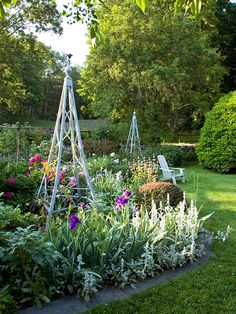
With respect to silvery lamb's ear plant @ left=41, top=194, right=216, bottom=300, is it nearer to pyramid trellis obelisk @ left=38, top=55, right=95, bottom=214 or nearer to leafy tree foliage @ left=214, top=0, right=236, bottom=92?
pyramid trellis obelisk @ left=38, top=55, right=95, bottom=214

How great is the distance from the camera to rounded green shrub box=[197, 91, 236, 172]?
1097 cm

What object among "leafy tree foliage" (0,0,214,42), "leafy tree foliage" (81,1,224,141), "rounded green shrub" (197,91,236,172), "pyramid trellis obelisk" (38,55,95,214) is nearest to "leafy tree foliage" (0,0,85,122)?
"leafy tree foliage" (81,1,224,141)

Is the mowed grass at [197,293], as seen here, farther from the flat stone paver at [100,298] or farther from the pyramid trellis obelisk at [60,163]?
the pyramid trellis obelisk at [60,163]

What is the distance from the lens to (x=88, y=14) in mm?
2053

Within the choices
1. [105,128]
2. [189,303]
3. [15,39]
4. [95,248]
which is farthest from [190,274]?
[15,39]

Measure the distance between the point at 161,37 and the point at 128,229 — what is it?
11.0 meters

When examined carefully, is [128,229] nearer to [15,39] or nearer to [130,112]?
[130,112]

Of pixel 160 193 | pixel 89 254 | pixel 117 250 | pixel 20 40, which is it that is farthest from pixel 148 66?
pixel 89 254

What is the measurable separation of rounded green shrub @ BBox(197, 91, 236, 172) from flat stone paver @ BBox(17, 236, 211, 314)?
8397 millimetres

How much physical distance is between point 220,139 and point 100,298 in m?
9.67

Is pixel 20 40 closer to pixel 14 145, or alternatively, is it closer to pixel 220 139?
pixel 14 145

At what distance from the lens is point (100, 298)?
251 centimetres

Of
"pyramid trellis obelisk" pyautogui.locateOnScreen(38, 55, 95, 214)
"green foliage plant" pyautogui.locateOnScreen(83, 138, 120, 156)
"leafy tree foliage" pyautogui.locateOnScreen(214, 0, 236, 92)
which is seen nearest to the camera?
"pyramid trellis obelisk" pyautogui.locateOnScreen(38, 55, 95, 214)

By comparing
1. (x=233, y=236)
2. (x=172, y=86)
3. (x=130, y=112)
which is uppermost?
(x=172, y=86)
